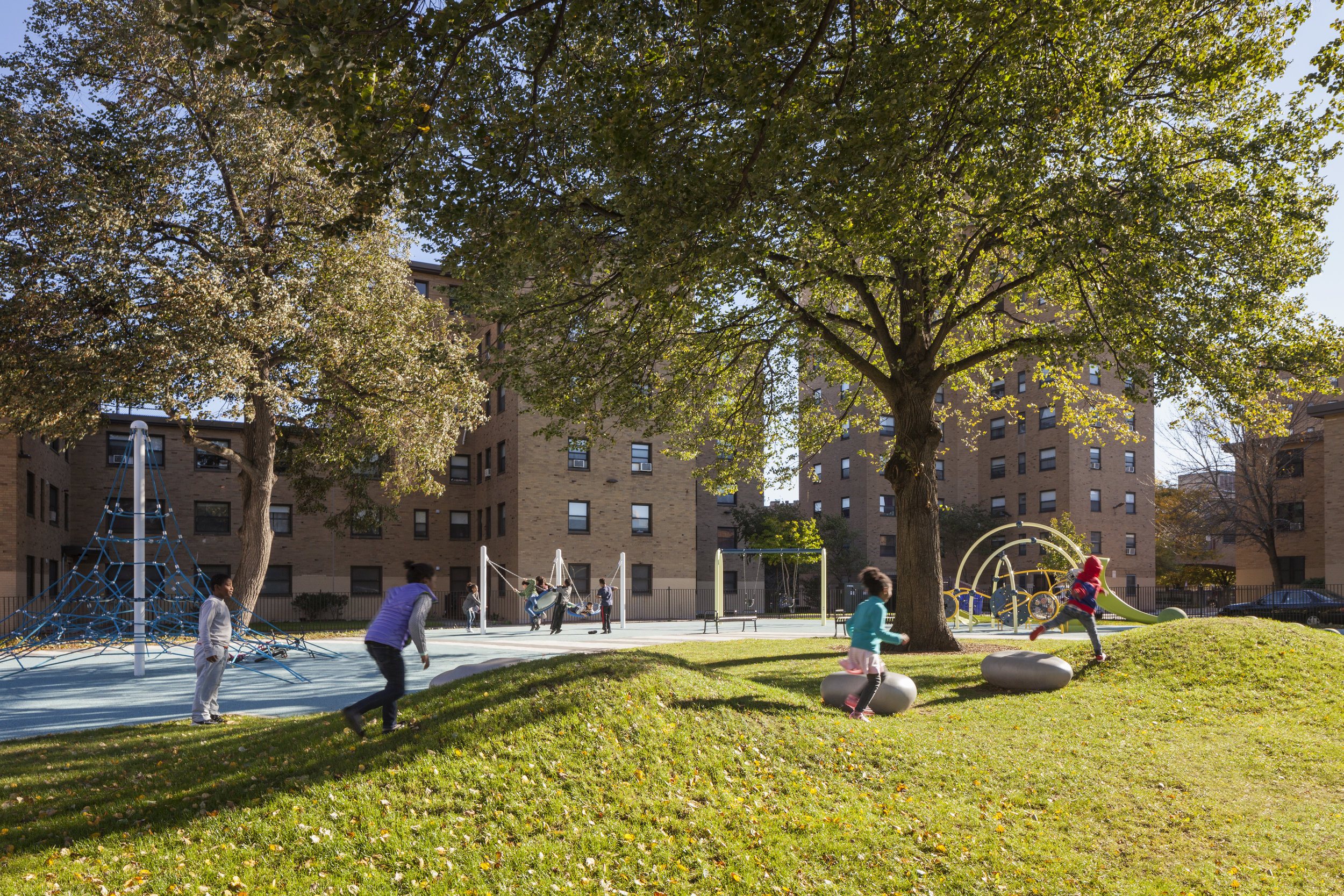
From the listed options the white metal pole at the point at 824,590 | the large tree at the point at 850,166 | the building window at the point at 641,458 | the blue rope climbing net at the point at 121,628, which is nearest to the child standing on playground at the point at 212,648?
the blue rope climbing net at the point at 121,628

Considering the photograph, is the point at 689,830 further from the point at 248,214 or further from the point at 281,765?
the point at 248,214

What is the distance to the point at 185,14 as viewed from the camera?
24.3ft

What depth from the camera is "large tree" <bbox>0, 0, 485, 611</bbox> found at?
63.9ft

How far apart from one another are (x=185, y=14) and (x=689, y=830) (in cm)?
758

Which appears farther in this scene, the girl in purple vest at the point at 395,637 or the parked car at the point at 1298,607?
the parked car at the point at 1298,607

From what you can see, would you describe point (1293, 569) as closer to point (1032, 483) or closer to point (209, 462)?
Result: point (1032, 483)

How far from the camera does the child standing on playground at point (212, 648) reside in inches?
438

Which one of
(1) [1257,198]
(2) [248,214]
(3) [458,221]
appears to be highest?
(2) [248,214]

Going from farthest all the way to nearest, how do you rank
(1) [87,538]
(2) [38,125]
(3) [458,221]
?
(1) [87,538] → (2) [38,125] → (3) [458,221]

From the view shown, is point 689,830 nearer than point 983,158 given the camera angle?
Yes

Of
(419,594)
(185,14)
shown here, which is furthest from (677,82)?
(419,594)

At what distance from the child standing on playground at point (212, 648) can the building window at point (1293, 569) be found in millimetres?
51910

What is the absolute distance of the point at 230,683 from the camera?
53.7 feet

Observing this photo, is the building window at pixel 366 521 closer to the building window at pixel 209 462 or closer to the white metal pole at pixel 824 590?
the building window at pixel 209 462
